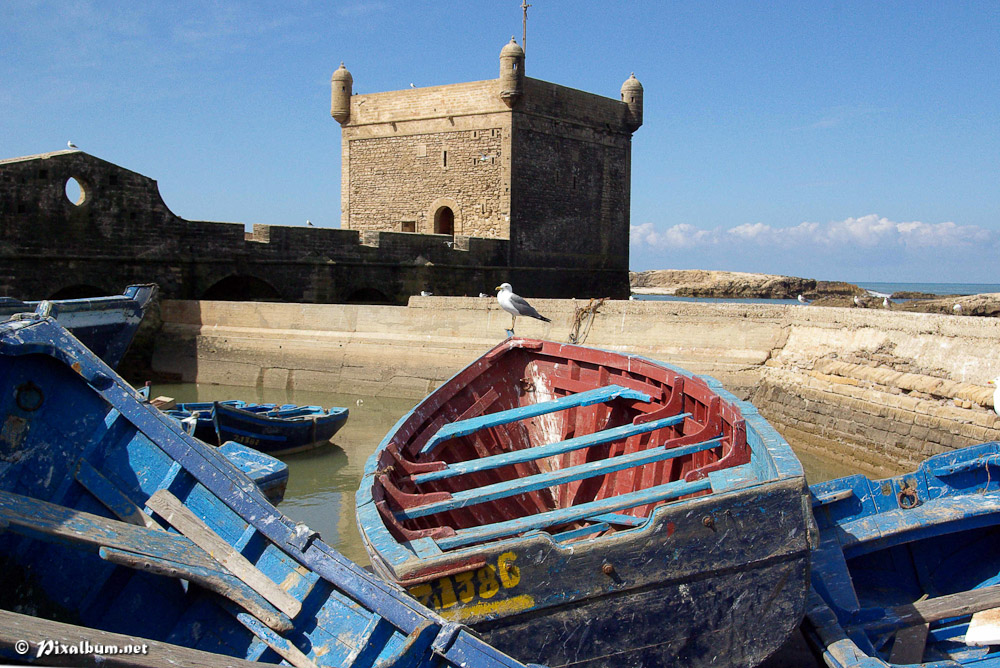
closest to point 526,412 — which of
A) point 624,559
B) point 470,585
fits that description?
point 624,559

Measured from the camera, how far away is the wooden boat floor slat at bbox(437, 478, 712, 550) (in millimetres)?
3598

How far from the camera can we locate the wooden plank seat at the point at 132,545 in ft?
8.40

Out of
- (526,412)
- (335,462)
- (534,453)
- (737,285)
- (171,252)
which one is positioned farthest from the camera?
(737,285)

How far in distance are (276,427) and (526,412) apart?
4.80 m

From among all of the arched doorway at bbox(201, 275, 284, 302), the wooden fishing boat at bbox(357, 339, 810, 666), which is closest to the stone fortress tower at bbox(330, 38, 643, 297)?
the arched doorway at bbox(201, 275, 284, 302)

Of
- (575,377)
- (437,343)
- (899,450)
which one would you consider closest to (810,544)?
(575,377)

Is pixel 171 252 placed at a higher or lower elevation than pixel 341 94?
lower

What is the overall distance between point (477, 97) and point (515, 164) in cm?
212

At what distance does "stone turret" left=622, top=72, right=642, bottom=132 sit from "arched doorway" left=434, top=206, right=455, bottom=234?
6.16 metres

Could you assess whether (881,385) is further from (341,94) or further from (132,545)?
(341,94)

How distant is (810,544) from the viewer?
3.60 meters

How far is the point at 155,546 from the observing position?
2740 millimetres

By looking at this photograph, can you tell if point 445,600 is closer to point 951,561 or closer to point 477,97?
point 951,561

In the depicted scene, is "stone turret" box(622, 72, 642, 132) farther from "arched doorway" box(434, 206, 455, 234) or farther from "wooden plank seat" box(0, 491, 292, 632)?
"wooden plank seat" box(0, 491, 292, 632)
